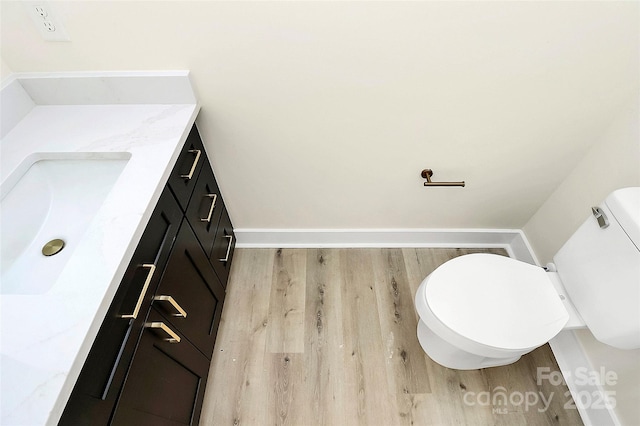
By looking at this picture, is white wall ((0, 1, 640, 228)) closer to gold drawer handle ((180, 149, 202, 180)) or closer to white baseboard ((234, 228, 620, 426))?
gold drawer handle ((180, 149, 202, 180))

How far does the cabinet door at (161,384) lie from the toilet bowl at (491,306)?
2.73 ft

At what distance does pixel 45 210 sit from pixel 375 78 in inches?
41.8

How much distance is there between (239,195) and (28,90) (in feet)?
2.63

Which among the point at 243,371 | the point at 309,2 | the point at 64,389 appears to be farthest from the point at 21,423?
the point at 309,2

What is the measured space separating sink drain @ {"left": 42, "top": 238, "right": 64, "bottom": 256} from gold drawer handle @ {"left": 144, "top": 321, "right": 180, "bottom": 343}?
0.99 ft

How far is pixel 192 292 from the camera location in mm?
1152

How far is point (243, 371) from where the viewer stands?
1.44 m

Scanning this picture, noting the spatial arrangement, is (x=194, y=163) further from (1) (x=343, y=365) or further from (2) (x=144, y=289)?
(1) (x=343, y=365)

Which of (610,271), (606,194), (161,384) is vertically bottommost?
(161,384)

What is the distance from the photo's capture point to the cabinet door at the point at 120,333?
639mm

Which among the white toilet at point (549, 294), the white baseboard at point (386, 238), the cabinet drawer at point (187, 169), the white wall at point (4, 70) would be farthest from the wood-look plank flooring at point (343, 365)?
the white wall at point (4, 70)

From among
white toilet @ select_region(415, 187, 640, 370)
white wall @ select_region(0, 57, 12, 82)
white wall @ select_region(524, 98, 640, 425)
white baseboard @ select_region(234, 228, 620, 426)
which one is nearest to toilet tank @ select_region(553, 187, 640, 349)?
white toilet @ select_region(415, 187, 640, 370)

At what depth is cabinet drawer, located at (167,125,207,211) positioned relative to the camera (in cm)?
102

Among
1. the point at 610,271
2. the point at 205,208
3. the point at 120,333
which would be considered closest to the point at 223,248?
the point at 205,208
